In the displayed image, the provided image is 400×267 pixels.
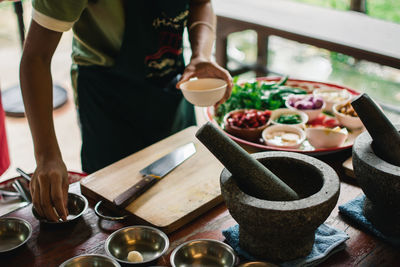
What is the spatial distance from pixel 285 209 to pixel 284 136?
0.71 meters

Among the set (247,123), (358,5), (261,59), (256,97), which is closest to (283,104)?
(256,97)

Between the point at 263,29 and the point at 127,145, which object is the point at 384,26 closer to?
the point at 263,29

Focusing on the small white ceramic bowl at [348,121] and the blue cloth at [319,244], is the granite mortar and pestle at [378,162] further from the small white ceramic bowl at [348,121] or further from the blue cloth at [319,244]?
the small white ceramic bowl at [348,121]

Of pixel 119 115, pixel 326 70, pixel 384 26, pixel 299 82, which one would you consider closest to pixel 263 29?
pixel 384 26

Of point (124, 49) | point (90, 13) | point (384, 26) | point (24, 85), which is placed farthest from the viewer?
point (384, 26)

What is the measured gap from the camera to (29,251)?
1221 mm

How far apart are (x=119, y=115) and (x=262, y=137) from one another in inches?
24.1

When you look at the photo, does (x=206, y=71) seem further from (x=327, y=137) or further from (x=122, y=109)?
(x=327, y=137)

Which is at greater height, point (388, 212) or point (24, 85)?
point (24, 85)

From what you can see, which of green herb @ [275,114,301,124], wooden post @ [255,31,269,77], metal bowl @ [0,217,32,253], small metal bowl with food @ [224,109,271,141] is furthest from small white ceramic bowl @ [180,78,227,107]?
wooden post @ [255,31,269,77]

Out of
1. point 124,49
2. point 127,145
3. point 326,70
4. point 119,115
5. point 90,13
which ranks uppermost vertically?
point 90,13

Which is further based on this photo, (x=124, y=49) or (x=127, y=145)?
(x=127, y=145)

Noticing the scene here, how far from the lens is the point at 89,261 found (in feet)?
3.65

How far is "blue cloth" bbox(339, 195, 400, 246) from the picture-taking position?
48.0 inches
